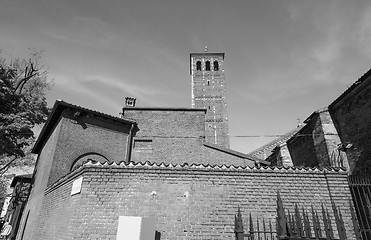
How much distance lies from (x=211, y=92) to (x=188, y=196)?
31.1 m

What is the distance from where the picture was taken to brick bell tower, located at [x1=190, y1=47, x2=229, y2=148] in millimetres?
34531

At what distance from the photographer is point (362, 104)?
10977 mm

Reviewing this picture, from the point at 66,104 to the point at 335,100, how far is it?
14552mm

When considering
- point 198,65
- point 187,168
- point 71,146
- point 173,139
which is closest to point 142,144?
point 173,139

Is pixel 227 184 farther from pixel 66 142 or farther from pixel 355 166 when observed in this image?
pixel 66 142

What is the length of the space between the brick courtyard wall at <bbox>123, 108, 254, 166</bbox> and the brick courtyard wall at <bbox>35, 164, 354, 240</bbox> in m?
7.81

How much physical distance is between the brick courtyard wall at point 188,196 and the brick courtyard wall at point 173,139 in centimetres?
781

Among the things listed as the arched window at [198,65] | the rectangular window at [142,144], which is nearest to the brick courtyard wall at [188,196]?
the rectangular window at [142,144]

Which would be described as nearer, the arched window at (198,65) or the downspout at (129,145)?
the downspout at (129,145)

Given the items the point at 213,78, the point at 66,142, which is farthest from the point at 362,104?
the point at 213,78

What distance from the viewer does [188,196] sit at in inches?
A: 287

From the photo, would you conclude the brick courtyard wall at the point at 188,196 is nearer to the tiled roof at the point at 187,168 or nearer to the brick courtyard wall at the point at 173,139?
the tiled roof at the point at 187,168

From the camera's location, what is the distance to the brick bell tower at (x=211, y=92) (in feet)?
113

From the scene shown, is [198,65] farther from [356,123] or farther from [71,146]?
[356,123]
